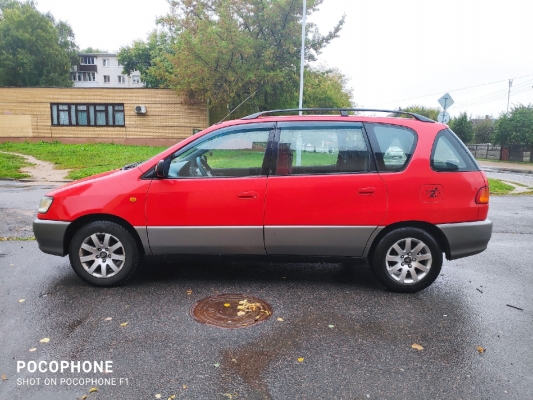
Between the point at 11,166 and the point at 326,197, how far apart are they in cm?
1763

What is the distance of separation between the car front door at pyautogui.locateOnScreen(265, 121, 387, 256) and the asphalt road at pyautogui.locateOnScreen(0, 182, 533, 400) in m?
0.56

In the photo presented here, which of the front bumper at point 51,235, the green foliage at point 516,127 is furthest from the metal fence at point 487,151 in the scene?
the front bumper at point 51,235

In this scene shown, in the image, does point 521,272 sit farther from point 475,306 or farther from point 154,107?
point 154,107

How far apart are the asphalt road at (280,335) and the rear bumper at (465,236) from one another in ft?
1.67

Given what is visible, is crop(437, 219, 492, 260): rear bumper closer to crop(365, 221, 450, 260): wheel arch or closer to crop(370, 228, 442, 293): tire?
crop(365, 221, 450, 260): wheel arch

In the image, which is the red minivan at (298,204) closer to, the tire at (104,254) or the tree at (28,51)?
the tire at (104,254)

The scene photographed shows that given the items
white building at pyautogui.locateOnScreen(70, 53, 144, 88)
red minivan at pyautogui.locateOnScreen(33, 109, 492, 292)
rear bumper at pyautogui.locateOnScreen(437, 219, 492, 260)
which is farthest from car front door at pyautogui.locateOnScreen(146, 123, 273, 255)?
white building at pyautogui.locateOnScreen(70, 53, 144, 88)

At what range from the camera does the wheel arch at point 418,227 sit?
4332 mm

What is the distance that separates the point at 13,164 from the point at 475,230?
19.3m

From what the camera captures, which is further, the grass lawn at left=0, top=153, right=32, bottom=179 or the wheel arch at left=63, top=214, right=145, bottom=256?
the grass lawn at left=0, top=153, right=32, bottom=179

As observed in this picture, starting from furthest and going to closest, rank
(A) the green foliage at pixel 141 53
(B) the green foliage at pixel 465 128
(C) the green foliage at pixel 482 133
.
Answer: (C) the green foliage at pixel 482 133
(A) the green foliage at pixel 141 53
(B) the green foliage at pixel 465 128

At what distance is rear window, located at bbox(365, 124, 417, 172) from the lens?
14.1 ft

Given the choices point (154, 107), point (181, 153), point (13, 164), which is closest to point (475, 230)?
point (181, 153)

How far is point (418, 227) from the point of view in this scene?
14.3 feet
